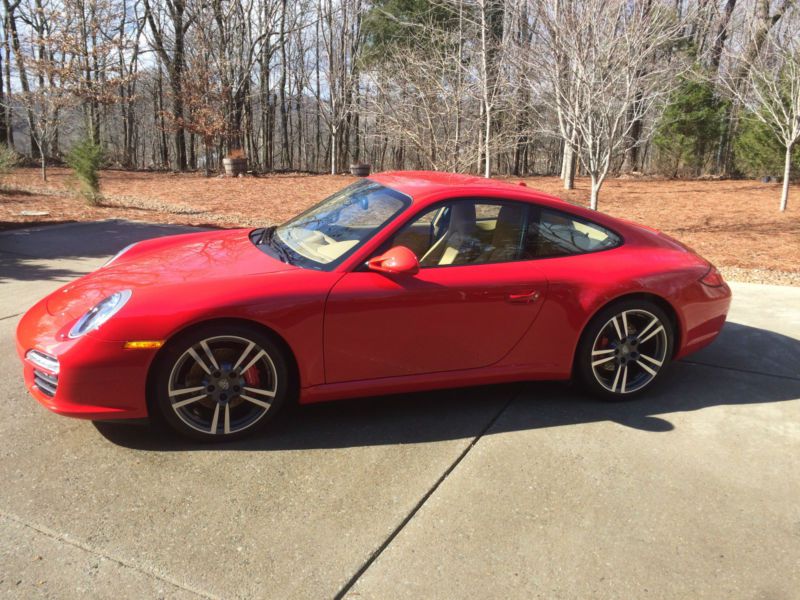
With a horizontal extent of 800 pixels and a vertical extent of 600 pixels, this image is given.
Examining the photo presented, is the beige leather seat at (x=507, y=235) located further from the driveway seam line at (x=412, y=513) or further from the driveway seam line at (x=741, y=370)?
the driveway seam line at (x=741, y=370)

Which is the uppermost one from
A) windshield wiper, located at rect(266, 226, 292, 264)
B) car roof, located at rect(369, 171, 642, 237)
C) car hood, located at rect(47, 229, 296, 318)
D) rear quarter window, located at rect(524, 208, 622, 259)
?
car roof, located at rect(369, 171, 642, 237)

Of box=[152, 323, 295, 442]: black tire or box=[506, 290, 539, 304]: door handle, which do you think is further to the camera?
box=[506, 290, 539, 304]: door handle

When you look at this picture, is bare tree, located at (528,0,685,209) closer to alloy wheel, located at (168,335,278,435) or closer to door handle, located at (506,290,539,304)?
door handle, located at (506,290,539,304)

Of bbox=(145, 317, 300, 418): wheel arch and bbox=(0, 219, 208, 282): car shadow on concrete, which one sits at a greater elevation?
bbox=(145, 317, 300, 418): wheel arch

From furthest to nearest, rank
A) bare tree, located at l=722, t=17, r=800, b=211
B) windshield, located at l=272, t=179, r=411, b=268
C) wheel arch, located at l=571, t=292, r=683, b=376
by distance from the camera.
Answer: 1. bare tree, located at l=722, t=17, r=800, b=211
2. wheel arch, located at l=571, t=292, r=683, b=376
3. windshield, located at l=272, t=179, r=411, b=268

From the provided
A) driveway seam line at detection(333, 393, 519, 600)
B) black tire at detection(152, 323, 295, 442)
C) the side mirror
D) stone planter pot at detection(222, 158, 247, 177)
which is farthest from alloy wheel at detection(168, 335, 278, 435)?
stone planter pot at detection(222, 158, 247, 177)

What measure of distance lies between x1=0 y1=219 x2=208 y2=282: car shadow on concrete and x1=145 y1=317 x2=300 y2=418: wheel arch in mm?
4213

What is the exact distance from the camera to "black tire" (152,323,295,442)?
2986 millimetres

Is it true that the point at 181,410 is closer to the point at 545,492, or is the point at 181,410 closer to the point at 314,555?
the point at 314,555

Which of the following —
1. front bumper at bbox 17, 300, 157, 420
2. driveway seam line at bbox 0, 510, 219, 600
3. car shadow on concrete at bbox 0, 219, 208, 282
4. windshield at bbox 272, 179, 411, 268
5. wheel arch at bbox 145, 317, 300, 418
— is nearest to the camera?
driveway seam line at bbox 0, 510, 219, 600

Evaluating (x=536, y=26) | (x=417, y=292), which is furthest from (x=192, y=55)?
(x=417, y=292)

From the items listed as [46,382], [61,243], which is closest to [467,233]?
[46,382]

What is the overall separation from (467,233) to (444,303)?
55cm

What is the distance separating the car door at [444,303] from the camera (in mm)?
3227
